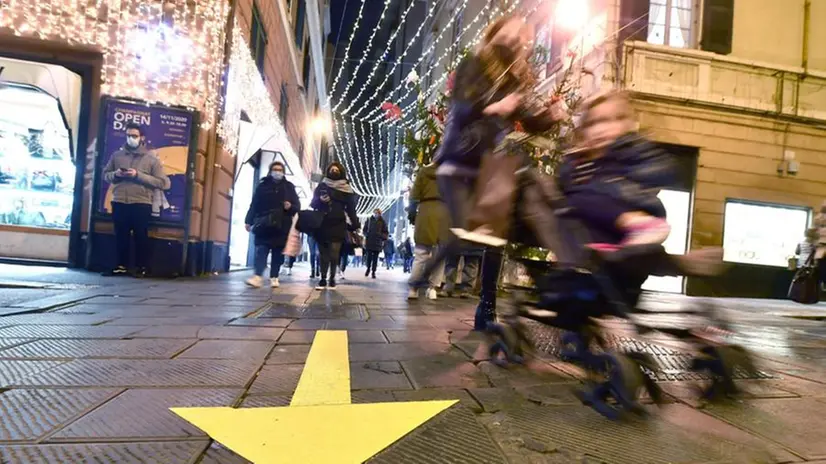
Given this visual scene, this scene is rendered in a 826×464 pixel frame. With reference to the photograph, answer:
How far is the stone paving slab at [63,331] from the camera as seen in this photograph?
3.08 meters

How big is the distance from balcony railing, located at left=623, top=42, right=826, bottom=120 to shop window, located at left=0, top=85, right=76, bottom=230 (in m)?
11.7

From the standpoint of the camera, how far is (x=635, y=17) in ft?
36.5

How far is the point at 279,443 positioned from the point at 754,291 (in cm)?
1290

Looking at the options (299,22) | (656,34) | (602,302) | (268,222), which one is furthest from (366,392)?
(299,22)

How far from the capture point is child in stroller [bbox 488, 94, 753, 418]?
197cm

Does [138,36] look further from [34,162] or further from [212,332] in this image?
[212,332]

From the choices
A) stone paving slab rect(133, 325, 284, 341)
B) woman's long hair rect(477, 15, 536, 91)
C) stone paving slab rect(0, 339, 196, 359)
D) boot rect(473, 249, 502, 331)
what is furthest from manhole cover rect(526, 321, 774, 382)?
stone paving slab rect(0, 339, 196, 359)

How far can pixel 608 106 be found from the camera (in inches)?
93.5

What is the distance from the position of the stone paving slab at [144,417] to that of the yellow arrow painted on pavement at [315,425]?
0.06 metres

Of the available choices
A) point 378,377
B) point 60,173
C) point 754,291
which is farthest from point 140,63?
point 754,291

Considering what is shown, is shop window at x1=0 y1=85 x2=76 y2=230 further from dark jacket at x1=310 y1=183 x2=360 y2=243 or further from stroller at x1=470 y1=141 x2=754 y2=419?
stroller at x1=470 y1=141 x2=754 y2=419

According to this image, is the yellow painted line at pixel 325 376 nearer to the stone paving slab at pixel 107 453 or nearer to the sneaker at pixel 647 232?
the stone paving slab at pixel 107 453

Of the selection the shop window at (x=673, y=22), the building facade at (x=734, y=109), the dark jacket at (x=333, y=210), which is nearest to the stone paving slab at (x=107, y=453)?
the dark jacket at (x=333, y=210)

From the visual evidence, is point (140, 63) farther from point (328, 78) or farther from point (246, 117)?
point (328, 78)
